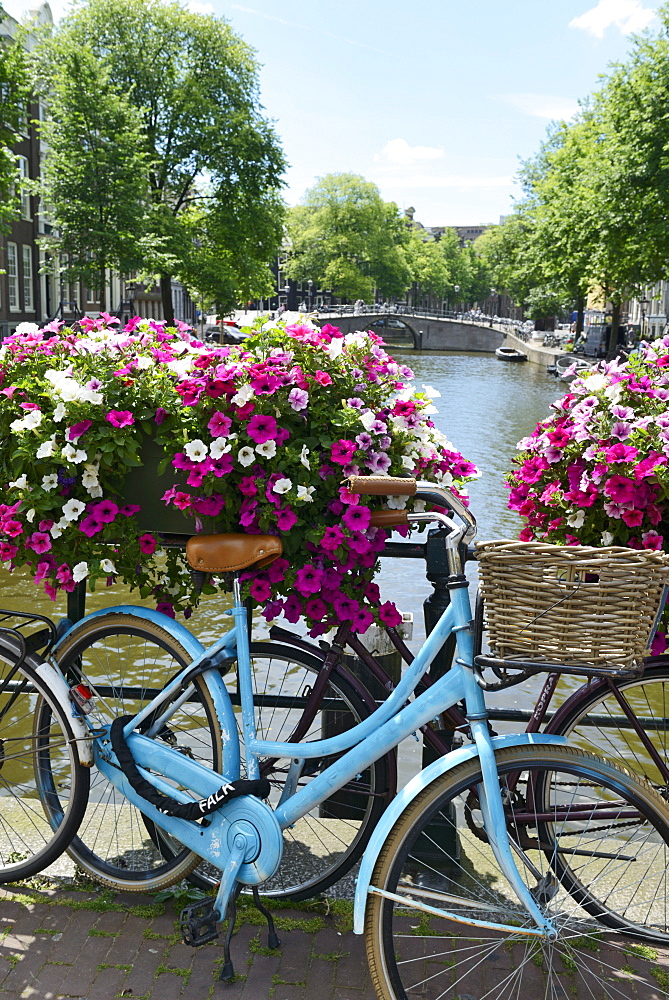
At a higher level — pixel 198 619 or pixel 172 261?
pixel 172 261

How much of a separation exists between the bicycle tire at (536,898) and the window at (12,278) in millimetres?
33941

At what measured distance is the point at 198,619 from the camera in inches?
336

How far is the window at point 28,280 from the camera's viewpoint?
35594 millimetres

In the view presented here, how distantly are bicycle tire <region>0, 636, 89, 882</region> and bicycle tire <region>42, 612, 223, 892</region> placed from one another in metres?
0.10

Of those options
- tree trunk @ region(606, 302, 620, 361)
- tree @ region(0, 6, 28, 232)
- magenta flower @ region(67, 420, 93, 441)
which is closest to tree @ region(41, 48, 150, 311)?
tree @ region(0, 6, 28, 232)

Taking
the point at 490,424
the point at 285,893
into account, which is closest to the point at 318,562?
the point at 285,893

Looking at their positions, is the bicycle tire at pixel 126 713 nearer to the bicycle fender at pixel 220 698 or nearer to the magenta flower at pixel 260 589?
the bicycle fender at pixel 220 698

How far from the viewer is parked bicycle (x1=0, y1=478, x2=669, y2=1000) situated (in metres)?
2.27

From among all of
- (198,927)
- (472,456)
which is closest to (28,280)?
(472,456)

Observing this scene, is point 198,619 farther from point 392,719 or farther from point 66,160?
point 66,160

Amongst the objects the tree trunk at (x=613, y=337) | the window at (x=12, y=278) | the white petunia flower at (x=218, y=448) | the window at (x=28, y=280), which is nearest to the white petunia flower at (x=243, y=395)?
the white petunia flower at (x=218, y=448)

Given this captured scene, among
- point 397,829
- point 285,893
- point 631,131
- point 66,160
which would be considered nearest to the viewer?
point 397,829

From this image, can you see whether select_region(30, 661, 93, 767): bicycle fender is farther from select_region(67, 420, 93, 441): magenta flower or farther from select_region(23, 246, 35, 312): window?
select_region(23, 246, 35, 312): window

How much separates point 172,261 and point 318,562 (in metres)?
29.3
